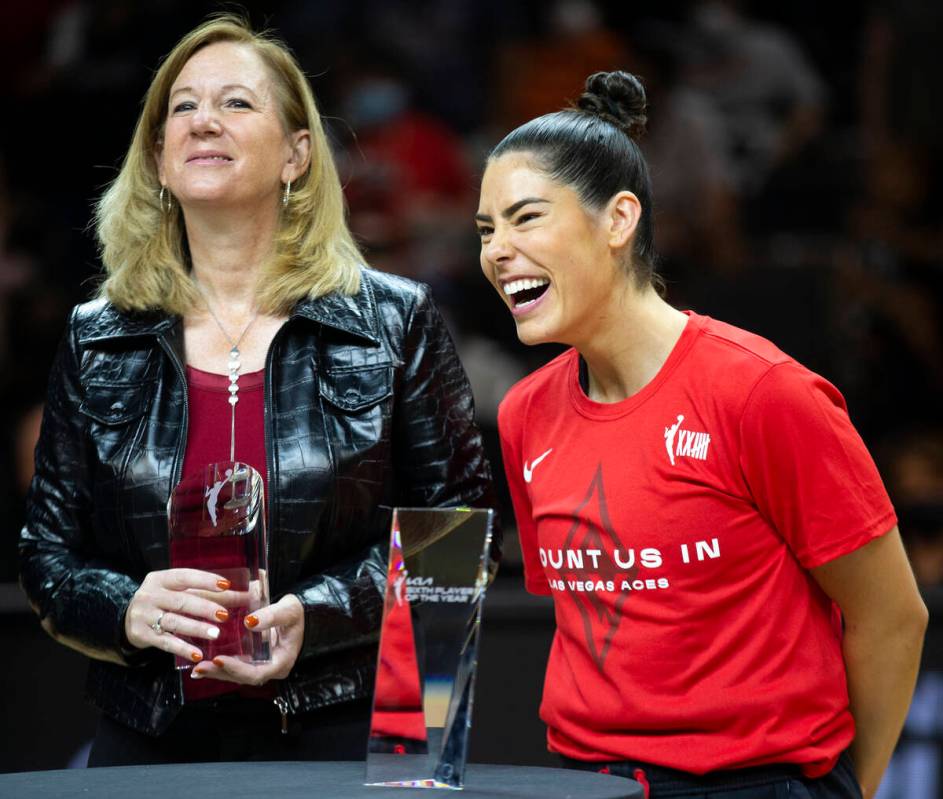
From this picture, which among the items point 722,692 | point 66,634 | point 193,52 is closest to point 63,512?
point 66,634

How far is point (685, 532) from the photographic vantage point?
6.52 ft

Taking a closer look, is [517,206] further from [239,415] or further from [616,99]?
[239,415]

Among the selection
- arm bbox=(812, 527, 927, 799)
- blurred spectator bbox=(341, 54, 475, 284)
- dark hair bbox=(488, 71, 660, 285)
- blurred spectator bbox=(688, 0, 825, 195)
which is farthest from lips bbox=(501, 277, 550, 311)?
blurred spectator bbox=(688, 0, 825, 195)

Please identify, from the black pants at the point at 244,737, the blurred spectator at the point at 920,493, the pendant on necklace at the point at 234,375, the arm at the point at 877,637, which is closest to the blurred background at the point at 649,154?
the blurred spectator at the point at 920,493

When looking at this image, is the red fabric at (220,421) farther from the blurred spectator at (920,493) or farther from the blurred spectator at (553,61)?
the blurred spectator at (553,61)

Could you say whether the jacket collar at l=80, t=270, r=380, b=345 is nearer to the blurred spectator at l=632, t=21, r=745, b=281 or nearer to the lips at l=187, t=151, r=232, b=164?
the lips at l=187, t=151, r=232, b=164

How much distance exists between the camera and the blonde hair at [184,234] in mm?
2504

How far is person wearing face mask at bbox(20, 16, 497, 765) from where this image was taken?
2283 millimetres

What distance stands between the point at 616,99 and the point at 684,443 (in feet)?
1.82

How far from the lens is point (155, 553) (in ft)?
7.67

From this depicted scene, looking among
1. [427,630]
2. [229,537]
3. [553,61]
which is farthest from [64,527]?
[553,61]

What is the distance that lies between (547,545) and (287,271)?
694 mm

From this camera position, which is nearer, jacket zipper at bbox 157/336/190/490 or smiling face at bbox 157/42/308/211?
jacket zipper at bbox 157/336/190/490

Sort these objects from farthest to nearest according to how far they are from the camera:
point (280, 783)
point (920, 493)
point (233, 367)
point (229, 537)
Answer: point (920, 493), point (233, 367), point (229, 537), point (280, 783)
